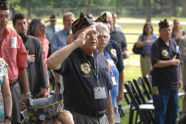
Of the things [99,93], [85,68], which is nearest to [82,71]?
[85,68]

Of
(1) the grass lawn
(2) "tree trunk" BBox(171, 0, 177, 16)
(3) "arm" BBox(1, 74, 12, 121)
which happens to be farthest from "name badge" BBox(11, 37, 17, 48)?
(2) "tree trunk" BBox(171, 0, 177, 16)

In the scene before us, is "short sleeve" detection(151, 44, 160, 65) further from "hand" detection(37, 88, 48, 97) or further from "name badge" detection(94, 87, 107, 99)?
"name badge" detection(94, 87, 107, 99)

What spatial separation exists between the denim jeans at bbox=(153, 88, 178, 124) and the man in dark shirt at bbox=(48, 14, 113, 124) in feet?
9.99

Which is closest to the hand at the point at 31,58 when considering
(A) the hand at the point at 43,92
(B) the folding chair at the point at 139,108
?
(A) the hand at the point at 43,92

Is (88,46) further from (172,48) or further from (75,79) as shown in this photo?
(172,48)

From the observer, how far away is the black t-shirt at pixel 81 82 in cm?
395

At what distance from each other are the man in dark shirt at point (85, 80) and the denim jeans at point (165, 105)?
3044 mm

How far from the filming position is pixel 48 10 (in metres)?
20.0

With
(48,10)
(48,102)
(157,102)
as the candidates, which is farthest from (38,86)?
(48,10)

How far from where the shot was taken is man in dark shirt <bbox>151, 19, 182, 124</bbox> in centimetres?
697

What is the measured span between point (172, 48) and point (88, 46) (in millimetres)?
3384

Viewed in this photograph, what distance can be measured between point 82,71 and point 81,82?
4.3 inches

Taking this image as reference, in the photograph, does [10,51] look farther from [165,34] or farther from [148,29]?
[148,29]

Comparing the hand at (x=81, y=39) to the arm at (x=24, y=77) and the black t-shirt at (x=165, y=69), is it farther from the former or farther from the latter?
the black t-shirt at (x=165, y=69)
